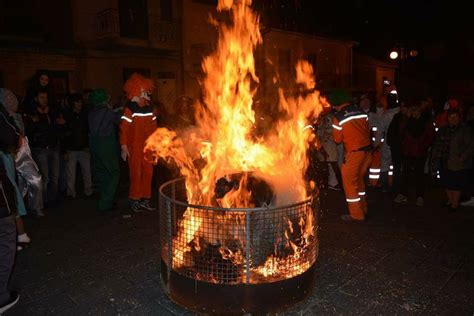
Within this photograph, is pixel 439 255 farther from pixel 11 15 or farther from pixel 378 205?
pixel 11 15

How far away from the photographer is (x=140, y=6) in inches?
708

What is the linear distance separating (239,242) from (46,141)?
5.07m

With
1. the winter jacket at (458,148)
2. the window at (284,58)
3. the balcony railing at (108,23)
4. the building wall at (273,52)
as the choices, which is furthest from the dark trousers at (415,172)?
the window at (284,58)

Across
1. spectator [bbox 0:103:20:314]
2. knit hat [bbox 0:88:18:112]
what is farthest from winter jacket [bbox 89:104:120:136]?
spectator [bbox 0:103:20:314]

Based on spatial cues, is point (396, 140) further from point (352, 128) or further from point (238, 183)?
point (238, 183)

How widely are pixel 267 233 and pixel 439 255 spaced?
2816 millimetres

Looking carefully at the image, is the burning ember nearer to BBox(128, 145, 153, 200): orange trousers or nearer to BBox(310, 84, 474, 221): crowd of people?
BBox(128, 145, 153, 200): orange trousers

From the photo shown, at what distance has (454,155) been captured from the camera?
6.91m

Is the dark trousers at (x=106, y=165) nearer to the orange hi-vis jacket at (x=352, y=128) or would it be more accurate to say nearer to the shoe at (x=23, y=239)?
the shoe at (x=23, y=239)

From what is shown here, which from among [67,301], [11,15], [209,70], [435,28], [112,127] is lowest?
[67,301]

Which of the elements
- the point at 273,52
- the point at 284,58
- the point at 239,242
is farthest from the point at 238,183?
the point at 284,58

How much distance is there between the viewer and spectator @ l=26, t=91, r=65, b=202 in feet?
23.2

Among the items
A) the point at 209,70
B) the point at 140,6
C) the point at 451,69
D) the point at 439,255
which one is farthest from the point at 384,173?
the point at 451,69

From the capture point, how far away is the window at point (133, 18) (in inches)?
685
